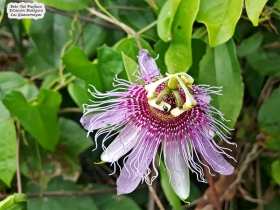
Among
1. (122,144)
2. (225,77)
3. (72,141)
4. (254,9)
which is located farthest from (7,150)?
(254,9)

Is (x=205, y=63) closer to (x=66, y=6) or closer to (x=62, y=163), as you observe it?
(x=66, y=6)

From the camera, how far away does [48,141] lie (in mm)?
1121

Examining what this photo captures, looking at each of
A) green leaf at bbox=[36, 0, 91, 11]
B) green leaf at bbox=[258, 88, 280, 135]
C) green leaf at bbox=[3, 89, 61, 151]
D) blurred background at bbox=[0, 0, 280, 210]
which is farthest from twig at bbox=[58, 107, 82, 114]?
green leaf at bbox=[258, 88, 280, 135]

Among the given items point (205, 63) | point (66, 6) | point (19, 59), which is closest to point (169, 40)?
point (205, 63)

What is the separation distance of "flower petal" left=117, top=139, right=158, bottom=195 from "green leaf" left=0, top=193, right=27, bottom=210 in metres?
0.23

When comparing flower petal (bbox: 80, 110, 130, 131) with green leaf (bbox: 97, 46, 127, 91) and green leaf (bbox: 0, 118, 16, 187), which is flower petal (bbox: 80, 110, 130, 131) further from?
green leaf (bbox: 0, 118, 16, 187)

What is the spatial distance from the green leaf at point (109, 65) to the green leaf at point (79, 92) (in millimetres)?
85

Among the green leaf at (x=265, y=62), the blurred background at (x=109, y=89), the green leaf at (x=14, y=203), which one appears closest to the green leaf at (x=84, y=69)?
the blurred background at (x=109, y=89)

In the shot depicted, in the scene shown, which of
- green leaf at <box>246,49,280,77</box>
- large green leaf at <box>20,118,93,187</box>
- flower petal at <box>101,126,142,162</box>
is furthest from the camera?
large green leaf at <box>20,118,93,187</box>

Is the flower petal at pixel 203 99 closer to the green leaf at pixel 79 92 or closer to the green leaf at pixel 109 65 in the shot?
the green leaf at pixel 109 65

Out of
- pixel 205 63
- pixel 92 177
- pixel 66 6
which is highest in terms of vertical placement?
pixel 66 6

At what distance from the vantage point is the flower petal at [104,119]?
89cm

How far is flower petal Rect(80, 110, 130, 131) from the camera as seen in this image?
89 centimetres

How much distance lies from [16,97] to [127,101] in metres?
0.30
